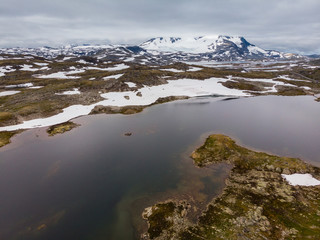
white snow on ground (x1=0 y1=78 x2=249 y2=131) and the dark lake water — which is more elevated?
the dark lake water

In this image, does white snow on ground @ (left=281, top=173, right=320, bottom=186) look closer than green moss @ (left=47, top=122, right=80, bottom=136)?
Yes

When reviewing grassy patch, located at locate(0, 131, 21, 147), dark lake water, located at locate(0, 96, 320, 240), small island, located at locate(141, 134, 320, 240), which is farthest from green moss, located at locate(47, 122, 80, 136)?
small island, located at locate(141, 134, 320, 240)

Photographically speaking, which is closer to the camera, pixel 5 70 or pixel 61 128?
pixel 61 128

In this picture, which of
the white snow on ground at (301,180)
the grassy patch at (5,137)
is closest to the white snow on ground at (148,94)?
the grassy patch at (5,137)

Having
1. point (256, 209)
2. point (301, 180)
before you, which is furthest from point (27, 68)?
point (301, 180)

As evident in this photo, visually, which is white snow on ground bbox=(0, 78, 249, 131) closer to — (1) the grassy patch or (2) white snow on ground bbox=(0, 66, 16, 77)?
(1) the grassy patch

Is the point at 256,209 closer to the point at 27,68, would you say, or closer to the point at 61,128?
the point at 61,128

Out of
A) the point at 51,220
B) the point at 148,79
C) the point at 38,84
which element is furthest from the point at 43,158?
the point at 38,84

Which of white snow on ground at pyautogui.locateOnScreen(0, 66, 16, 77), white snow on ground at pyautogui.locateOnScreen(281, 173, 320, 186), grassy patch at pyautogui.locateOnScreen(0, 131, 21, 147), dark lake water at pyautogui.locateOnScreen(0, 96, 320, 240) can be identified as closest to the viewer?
dark lake water at pyautogui.locateOnScreen(0, 96, 320, 240)
